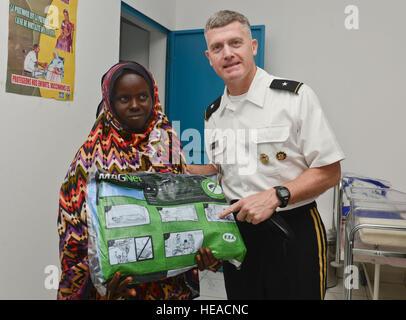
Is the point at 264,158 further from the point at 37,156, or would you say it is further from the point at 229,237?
the point at 37,156

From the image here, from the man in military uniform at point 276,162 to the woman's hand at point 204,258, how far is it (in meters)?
0.30

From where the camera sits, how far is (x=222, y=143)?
1.46 m

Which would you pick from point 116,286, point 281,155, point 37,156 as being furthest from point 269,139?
point 37,156

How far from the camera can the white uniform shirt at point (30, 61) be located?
189 cm

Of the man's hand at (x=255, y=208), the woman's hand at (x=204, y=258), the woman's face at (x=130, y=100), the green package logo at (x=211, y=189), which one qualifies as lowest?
the woman's hand at (x=204, y=258)

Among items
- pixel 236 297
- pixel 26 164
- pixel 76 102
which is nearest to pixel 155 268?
pixel 236 297

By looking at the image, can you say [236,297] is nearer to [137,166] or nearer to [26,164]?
[137,166]

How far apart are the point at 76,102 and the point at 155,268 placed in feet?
5.27

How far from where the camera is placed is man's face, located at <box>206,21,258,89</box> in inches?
50.9

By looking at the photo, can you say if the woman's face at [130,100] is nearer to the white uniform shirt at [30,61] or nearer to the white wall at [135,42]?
the white uniform shirt at [30,61]

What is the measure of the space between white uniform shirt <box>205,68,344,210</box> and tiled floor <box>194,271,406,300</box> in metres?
1.60

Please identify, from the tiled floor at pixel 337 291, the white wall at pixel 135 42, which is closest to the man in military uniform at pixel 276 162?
the tiled floor at pixel 337 291

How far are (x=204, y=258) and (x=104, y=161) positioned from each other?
0.42 meters

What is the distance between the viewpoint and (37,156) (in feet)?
6.63
